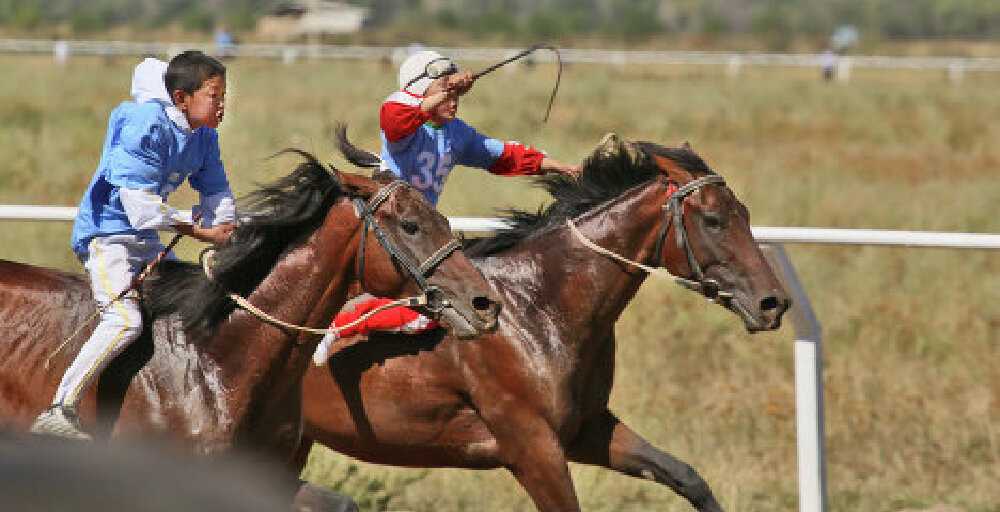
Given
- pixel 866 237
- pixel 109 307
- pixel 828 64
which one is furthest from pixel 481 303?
pixel 828 64

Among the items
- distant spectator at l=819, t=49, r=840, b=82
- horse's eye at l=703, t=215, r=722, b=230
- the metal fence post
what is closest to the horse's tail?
horse's eye at l=703, t=215, r=722, b=230

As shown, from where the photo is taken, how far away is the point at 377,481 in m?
7.05

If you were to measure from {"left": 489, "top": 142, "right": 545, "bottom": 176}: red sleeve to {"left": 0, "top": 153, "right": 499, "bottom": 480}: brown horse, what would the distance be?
4.32ft

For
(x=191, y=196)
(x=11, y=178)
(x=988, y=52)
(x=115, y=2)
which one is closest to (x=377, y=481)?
(x=191, y=196)

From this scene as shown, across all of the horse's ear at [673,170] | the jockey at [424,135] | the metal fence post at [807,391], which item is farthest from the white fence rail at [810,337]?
the horse's ear at [673,170]

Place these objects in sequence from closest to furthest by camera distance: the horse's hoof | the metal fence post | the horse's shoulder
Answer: the horse's shoulder < the horse's hoof < the metal fence post

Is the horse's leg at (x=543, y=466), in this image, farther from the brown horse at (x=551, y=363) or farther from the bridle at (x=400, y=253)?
the bridle at (x=400, y=253)

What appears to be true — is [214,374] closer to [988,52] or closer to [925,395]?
[925,395]

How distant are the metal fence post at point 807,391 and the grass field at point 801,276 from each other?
0.91 m

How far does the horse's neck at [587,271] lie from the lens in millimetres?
5684

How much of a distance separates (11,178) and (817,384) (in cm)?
942

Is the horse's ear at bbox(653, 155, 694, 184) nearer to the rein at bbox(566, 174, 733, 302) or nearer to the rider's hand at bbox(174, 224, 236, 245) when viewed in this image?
the rein at bbox(566, 174, 733, 302)

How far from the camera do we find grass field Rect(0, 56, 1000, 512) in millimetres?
7242

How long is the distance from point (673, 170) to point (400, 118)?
95 centimetres
